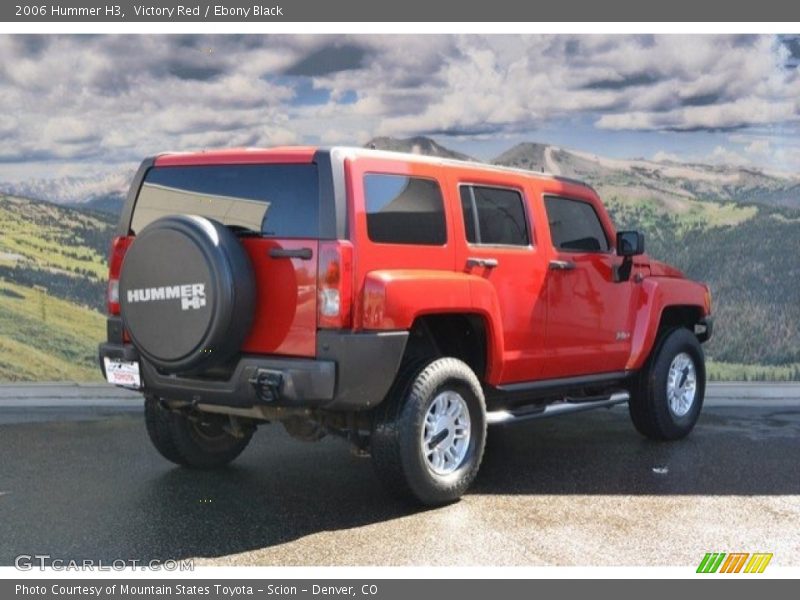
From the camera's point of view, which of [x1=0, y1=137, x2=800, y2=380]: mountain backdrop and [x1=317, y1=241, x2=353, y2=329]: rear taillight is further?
[x1=0, y1=137, x2=800, y2=380]: mountain backdrop

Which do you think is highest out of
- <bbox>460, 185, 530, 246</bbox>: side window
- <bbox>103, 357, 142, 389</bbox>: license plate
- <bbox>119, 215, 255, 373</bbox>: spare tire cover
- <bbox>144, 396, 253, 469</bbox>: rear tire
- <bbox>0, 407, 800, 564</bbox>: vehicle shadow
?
<bbox>460, 185, 530, 246</bbox>: side window

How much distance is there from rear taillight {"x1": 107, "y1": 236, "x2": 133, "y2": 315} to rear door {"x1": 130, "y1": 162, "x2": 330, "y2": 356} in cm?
52

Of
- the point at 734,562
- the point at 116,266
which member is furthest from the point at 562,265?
the point at 116,266

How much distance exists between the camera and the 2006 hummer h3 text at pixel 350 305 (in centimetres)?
501

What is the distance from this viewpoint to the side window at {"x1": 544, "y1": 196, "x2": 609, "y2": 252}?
669 centimetres

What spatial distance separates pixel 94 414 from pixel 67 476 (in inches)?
97.4

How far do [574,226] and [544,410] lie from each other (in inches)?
52.1

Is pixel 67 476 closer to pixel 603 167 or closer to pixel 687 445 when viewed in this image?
pixel 687 445

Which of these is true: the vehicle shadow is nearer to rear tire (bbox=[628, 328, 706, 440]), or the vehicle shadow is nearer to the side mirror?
rear tire (bbox=[628, 328, 706, 440])

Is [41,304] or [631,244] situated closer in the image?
[631,244]

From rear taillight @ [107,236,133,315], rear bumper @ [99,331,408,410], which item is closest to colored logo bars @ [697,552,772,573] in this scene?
rear bumper @ [99,331,408,410]

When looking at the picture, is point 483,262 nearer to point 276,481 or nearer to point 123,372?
point 276,481

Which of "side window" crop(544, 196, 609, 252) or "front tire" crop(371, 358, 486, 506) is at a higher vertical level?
"side window" crop(544, 196, 609, 252)

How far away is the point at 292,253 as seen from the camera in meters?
5.05
